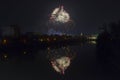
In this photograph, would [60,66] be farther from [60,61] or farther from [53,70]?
[60,61]

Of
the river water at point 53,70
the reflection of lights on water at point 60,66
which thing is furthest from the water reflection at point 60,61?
the river water at point 53,70

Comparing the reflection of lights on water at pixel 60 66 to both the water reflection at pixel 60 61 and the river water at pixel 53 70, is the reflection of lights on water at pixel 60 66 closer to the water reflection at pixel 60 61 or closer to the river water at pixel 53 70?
the water reflection at pixel 60 61

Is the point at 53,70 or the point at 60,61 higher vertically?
the point at 53,70

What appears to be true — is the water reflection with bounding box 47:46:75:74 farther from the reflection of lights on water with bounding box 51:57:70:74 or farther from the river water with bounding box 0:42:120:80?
the river water with bounding box 0:42:120:80

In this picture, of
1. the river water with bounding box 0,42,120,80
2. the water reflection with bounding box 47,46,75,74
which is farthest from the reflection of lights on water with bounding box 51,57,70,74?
the river water with bounding box 0,42,120,80

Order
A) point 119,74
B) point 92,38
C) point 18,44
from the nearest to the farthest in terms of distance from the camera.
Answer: point 119,74 → point 18,44 → point 92,38

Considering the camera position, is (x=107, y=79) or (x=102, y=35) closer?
(x=107, y=79)

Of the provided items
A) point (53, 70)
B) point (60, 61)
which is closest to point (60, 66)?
point (53, 70)

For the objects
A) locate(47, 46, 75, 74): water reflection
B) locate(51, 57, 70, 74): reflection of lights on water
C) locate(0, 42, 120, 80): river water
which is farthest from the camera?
locate(47, 46, 75, 74): water reflection

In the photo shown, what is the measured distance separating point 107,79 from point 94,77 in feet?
6.59

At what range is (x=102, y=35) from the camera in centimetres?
Result: 14225

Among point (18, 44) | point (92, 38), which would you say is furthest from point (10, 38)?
point (92, 38)

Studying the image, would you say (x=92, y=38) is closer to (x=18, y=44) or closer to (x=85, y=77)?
(x=18, y=44)

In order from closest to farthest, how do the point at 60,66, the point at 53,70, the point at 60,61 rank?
the point at 53,70 → the point at 60,66 → the point at 60,61
